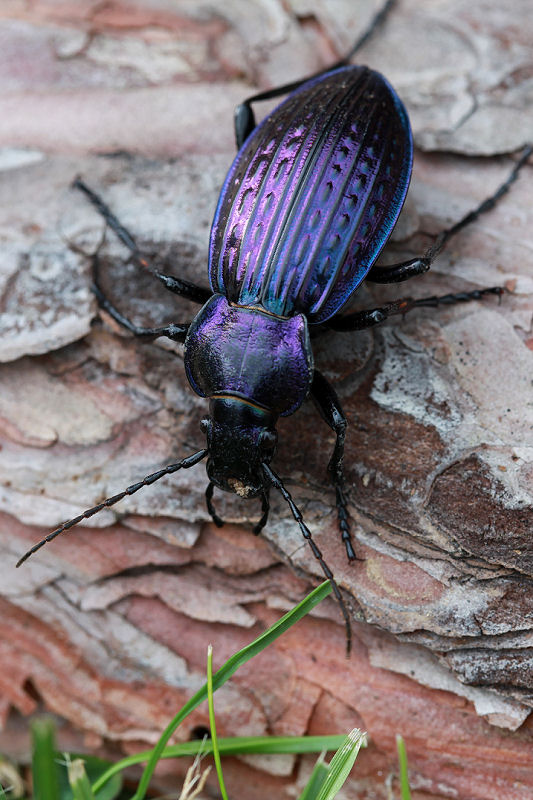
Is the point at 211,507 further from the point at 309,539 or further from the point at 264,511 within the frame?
the point at 309,539

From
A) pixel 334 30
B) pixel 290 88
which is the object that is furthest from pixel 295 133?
pixel 334 30

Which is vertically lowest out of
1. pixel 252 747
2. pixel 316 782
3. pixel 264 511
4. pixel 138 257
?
pixel 252 747

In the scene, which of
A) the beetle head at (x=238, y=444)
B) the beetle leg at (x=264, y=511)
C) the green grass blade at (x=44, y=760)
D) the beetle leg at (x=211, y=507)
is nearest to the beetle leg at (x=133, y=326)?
the beetle head at (x=238, y=444)

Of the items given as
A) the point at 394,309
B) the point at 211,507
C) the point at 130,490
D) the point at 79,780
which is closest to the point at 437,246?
the point at 394,309

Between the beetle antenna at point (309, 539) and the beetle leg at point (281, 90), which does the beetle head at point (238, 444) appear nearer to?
the beetle antenna at point (309, 539)

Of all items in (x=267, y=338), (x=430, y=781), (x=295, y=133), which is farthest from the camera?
(x=295, y=133)

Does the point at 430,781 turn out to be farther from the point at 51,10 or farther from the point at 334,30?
the point at 51,10
